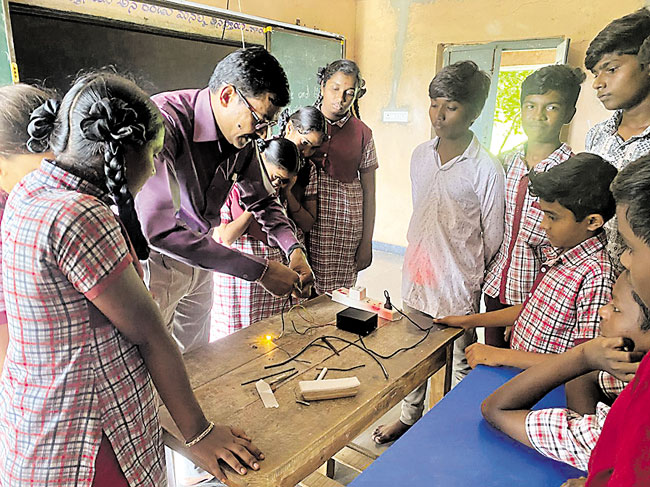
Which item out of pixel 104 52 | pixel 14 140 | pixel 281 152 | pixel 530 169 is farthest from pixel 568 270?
pixel 104 52

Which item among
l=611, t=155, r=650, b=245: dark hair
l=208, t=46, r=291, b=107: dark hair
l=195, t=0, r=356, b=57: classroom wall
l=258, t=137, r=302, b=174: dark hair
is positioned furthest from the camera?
l=195, t=0, r=356, b=57: classroom wall

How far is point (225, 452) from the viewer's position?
3.51 feet

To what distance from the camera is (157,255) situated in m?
1.72

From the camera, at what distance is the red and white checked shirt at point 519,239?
1.89 m

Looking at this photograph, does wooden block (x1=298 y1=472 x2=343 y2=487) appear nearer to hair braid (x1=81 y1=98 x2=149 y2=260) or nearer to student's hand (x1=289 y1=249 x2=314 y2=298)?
student's hand (x1=289 y1=249 x2=314 y2=298)

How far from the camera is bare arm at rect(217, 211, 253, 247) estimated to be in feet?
6.77

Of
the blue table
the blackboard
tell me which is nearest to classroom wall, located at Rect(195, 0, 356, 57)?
the blackboard

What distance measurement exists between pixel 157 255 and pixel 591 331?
1.46 meters

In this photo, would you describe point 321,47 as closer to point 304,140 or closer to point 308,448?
point 304,140

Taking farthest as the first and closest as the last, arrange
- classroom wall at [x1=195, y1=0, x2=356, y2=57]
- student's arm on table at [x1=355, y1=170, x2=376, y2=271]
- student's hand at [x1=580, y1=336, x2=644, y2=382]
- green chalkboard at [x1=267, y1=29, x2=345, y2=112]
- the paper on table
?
green chalkboard at [x1=267, y1=29, x2=345, y2=112]
classroom wall at [x1=195, y1=0, x2=356, y2=57]
student's arm on table at [x1=355, y1=170, x2=376, y2=271]
the paper on table
student's hand at [x1=580, y1=336, x2=644, y2=382]

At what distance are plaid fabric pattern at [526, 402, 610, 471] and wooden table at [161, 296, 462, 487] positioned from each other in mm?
433

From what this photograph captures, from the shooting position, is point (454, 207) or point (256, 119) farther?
point (454, 207)

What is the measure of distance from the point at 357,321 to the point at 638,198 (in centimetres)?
101

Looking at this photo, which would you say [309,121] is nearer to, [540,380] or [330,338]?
[330,338]
